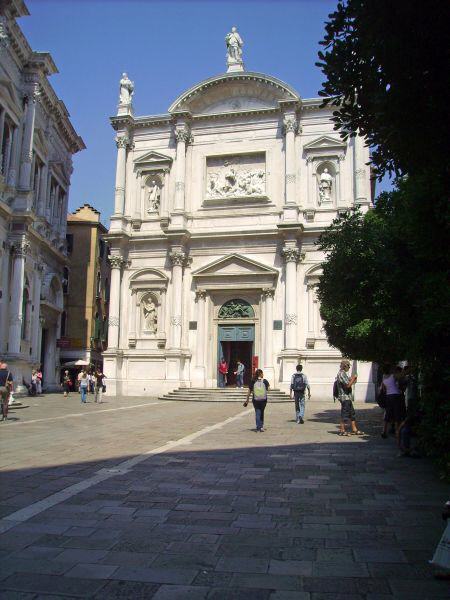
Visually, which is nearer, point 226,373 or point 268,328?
point 268,328

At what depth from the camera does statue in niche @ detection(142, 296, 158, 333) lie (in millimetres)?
32719

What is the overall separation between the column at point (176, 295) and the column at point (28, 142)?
846cm

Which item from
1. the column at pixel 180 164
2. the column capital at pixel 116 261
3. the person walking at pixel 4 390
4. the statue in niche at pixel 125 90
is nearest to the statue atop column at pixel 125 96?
the statue in niche at pixel 125 90

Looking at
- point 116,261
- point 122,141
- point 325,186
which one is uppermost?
point 122,141

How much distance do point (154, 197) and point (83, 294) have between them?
13171mm

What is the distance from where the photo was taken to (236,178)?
3297cm

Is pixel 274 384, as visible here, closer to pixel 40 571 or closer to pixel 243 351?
pixel 243 351

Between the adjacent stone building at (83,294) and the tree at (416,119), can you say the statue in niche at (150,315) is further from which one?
the tree at (416,119)

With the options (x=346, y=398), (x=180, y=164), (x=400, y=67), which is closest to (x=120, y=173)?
(x=180, y=164)

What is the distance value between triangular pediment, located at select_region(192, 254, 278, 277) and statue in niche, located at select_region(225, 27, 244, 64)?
484 inches

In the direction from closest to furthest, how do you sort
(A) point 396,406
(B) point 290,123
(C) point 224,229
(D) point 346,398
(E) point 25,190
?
(A) point 396,406 → (D) point 346,398 → (E) point 25,190 → (B) point 290,123 → (C) point 224,229

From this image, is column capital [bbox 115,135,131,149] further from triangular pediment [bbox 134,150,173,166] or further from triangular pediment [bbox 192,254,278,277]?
triangular pediment [bbox 192,254,278,277]

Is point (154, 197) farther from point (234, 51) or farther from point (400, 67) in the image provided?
point (400, 67)

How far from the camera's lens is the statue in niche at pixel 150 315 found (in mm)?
32719
